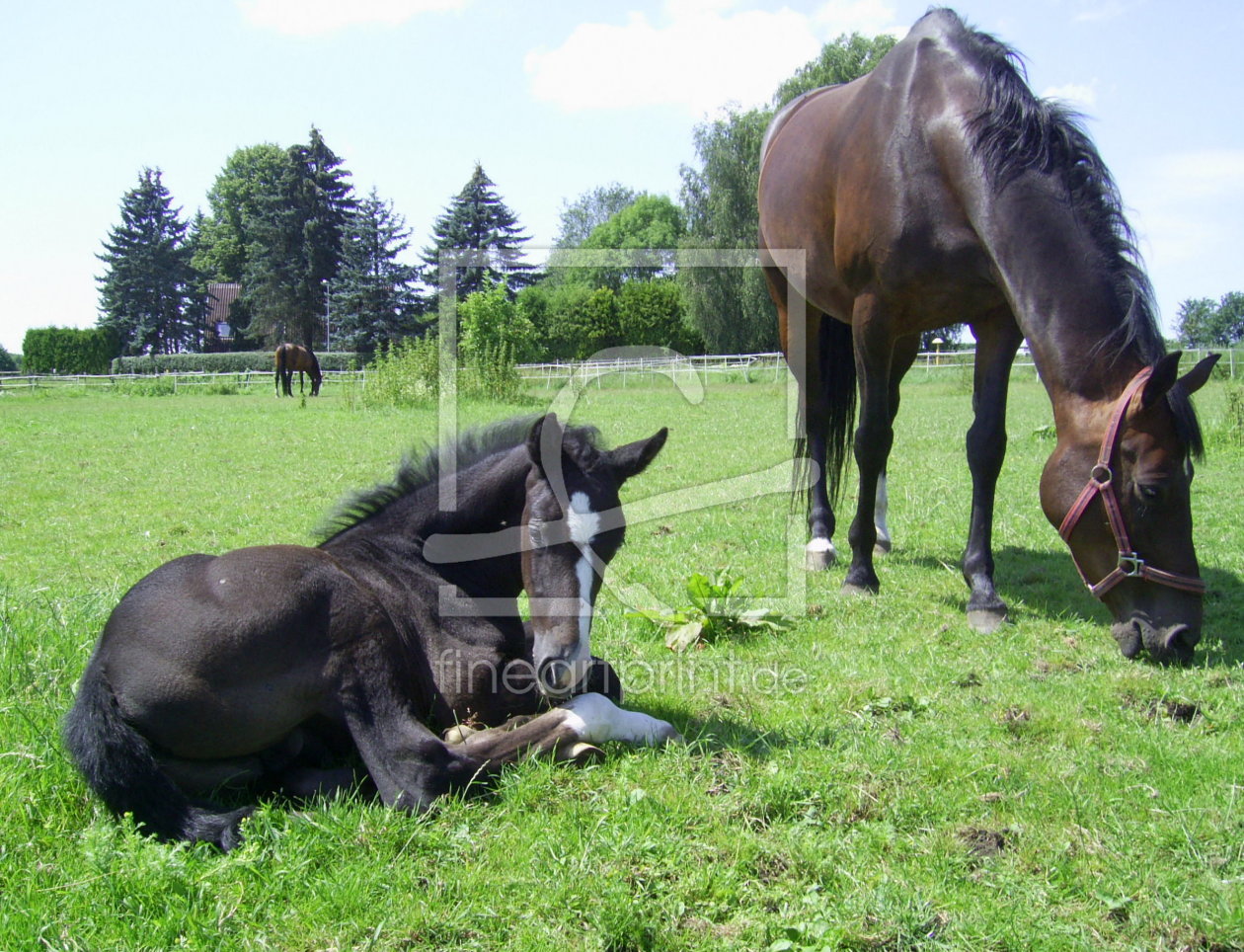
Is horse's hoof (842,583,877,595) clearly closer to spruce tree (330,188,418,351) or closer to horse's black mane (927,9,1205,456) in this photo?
horse's black mane (927,9,1205,456)

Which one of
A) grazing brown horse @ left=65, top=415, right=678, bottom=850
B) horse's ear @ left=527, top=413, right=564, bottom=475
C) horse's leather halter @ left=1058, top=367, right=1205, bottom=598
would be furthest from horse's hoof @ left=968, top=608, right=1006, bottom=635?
horse's ear @ left=527, top=413, right=564, bottom=475

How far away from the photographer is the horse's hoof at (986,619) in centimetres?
474

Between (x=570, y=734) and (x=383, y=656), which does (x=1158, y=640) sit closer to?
(x=570, y=734)

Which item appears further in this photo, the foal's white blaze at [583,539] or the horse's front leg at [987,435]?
the horse's front leg at [987,435]

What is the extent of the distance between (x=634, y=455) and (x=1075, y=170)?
8.82 feet

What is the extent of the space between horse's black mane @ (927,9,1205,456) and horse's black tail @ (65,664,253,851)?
4.02 meters

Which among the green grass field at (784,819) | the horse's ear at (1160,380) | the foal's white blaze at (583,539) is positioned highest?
the horse's ear at (1160,380)

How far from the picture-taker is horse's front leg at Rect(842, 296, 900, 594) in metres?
5.35

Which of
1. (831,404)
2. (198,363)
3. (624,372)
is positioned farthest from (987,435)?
(198,363)

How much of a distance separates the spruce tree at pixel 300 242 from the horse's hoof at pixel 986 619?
53894 millimetres

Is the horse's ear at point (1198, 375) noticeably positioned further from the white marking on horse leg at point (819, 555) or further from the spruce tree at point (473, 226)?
the spruce tree at point (473, 226)

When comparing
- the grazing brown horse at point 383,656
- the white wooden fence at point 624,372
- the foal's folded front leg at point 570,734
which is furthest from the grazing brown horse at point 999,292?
the white wooden fence at point 624,372

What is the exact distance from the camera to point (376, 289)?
4309 cm

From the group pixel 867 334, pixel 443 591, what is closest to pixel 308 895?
pixel 443 591
